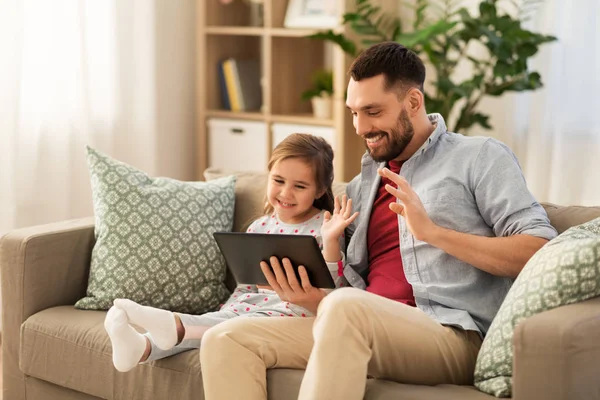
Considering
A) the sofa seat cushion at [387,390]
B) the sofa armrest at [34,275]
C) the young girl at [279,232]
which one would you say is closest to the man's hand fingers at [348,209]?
the young girl at [279,232]

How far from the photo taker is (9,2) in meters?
3.43

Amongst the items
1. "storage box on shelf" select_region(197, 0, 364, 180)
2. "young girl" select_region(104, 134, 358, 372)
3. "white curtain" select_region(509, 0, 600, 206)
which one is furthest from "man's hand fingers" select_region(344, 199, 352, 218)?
"white curtain" select_region(509, 0, 600, 206)

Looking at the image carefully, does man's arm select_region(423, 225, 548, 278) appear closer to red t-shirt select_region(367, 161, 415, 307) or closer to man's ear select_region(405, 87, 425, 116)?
red t-shirt select_region(367, 161, 415, 307)

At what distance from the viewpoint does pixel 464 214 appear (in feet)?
7.04

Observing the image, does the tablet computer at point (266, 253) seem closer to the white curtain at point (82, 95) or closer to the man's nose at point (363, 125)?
the man's nose at point (363, 125)

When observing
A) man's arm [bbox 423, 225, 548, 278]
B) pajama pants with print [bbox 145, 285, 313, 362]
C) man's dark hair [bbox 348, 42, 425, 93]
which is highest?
man's dark hair [bbox 348, 42, 425, 93]

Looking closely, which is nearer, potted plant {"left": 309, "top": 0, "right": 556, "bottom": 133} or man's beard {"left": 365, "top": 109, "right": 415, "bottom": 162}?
man's beard {"left": 365, "top": 109, "right": 415, "bottom": 162}

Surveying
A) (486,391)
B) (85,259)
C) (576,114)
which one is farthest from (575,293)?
(576,114)

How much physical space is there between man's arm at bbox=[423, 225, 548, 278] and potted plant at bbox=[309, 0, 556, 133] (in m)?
1.48

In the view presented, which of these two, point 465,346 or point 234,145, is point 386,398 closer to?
point 465,346

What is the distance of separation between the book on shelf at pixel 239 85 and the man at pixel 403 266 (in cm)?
207

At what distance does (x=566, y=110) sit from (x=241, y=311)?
193cm

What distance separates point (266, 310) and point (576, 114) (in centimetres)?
193

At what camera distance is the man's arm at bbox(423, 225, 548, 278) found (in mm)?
2014
